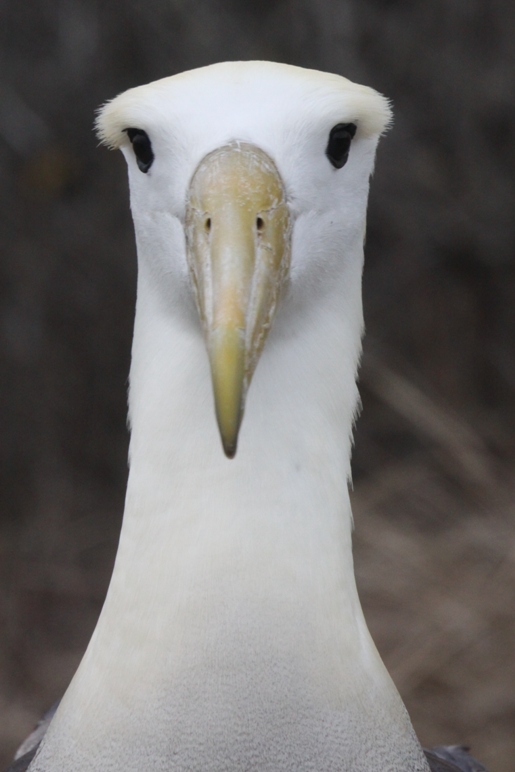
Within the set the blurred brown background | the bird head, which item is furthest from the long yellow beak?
the blurred brown background

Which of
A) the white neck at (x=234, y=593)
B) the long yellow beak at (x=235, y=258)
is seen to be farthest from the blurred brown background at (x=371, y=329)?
the long yellow beak at (x=235, y=258)

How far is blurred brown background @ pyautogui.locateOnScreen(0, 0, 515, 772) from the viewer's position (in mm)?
4367

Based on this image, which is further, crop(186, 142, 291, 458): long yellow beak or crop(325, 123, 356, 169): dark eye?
crop(325, 123, 356, 169): dark eye

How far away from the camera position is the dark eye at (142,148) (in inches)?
66.9

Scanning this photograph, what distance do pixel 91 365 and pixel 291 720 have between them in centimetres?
371

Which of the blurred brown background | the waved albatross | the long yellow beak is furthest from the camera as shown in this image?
the blurred brown background

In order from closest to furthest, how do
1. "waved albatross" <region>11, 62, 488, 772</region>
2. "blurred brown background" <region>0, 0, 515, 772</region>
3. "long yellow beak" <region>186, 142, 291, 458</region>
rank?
"long yellow beak" <region>186, 142, 291, 458</region> → "waved albatross" <region>11, 62, 488, 772</region> → "blurred brown background" <region>0, 0, 515, 772</region>

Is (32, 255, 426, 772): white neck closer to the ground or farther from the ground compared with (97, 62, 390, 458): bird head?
closer to the ground

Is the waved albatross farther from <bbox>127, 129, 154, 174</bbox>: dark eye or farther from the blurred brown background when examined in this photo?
the blurred brown background

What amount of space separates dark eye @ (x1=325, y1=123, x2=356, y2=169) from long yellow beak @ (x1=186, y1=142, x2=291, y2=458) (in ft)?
0.55

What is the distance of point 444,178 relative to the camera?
479 centimetres

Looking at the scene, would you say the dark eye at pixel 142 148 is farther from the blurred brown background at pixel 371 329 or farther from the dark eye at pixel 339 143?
the blurred brown background at pixel 371 329

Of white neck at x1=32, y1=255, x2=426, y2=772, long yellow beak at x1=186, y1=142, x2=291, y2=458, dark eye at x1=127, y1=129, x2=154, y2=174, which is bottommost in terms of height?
white neck at x1=32, y1=255, x2=426, y2=772

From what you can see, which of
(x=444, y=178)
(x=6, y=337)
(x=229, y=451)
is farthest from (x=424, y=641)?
(x=229, y=451)
